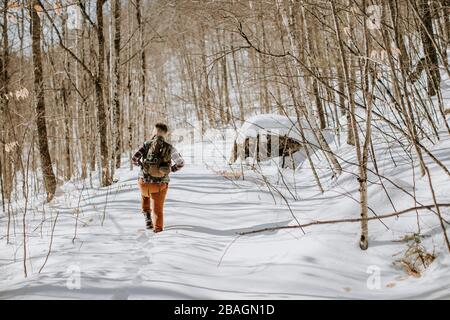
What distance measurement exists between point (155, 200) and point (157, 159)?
54 centimetres

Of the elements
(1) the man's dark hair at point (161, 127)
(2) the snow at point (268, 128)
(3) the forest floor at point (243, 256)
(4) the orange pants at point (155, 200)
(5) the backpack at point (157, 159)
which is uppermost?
(2) the snow at point (268, 128)

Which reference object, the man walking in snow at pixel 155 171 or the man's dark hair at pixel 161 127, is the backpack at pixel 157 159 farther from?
the man's dark hair at pixel 161 127

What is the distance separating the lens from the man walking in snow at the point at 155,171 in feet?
15.2

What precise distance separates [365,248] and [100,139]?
263 inches

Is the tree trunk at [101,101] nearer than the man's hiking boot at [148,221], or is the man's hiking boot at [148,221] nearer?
the man's hiking boot at [148,221]

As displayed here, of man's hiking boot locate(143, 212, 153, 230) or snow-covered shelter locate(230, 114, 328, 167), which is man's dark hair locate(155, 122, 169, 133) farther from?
snow-covered shelter locate(230, 114, 328, 167)

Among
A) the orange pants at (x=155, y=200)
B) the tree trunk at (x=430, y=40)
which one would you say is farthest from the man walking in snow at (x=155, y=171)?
the tree trunk at (x=430, y=40)

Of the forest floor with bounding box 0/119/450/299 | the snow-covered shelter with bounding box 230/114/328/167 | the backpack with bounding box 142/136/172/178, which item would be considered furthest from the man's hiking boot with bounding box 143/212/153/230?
the snow-covered shelter with bounding box 230/114/328/167

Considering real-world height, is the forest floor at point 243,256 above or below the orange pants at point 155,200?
below

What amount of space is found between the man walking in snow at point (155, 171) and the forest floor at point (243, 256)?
0.26m

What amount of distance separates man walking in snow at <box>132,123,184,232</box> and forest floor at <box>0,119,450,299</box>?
0.87 ft

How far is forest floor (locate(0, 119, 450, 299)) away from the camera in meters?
2.62
